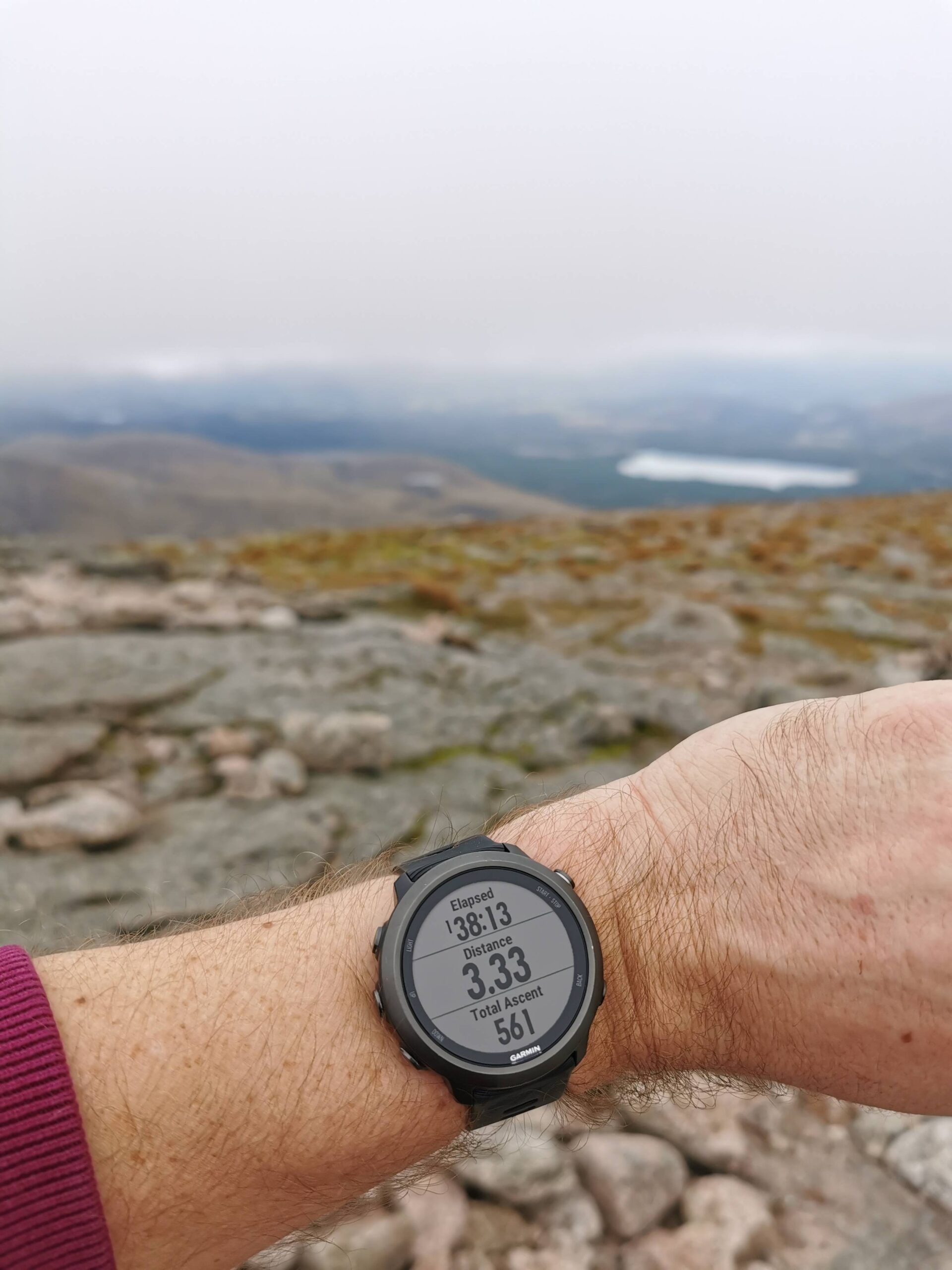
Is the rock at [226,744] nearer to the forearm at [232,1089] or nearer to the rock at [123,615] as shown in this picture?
the rock at [123,615]

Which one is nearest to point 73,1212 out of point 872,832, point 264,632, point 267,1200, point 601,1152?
point 267,1200

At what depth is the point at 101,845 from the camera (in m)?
3.83

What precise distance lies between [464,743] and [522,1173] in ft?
9.35

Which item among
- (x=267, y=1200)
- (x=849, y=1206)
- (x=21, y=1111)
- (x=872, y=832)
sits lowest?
(x=849, y=1206)

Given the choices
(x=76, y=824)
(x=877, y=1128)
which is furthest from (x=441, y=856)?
(x=76, y=824)

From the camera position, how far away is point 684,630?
23.5 feet

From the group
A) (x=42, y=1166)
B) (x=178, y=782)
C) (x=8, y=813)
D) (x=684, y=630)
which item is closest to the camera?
(x=42, y=1166)

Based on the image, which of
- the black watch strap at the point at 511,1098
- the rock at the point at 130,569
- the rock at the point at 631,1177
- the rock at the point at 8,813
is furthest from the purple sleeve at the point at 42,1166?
the rock at the point at 130,569

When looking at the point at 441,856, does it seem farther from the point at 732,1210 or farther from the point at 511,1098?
the point at 732,1210

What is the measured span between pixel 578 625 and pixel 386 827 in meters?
3.96

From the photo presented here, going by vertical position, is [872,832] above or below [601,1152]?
above

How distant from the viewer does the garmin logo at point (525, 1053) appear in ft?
5.66

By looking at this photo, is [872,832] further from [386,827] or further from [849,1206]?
[386,827]

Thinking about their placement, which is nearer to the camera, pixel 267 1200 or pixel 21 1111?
pixel 21 1111
